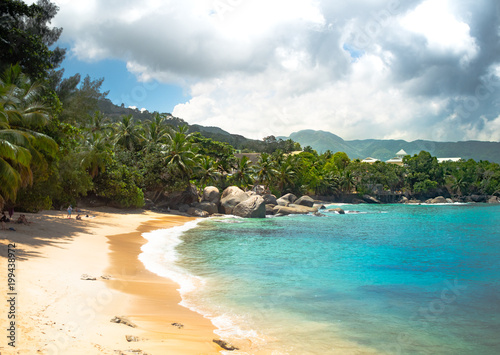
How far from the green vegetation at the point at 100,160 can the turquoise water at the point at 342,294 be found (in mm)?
7658

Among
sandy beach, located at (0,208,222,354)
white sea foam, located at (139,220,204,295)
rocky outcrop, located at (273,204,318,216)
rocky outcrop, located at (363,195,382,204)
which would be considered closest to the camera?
sandy beach, located at (0,208,222,354)

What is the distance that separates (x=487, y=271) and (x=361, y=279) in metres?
6.54

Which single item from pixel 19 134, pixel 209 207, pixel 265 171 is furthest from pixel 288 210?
pixel 19 134

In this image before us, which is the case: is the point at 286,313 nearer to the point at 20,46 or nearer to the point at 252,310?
the point at 252,310

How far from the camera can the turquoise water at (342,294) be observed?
762 centimetres

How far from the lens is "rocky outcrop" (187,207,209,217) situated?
39438 millimetres

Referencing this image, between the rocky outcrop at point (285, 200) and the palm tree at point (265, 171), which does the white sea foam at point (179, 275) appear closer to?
the rocky outcrop at point (285, 200)

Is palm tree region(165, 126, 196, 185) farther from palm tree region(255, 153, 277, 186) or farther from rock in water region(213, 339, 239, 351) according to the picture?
rock in water region(213, 339, 239, 351)

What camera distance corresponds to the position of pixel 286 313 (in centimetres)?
906

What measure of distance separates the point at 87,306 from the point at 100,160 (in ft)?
88.2

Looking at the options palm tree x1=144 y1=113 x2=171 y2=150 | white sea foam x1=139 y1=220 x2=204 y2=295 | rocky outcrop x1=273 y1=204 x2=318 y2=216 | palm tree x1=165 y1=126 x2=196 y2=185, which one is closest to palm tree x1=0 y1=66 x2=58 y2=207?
white sea foam x1=139 y1=220 x2=204 y2=295

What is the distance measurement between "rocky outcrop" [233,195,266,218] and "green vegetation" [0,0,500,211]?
733 centimetres

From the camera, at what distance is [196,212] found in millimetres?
39500

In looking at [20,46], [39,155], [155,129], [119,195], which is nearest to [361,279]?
[39,155]
